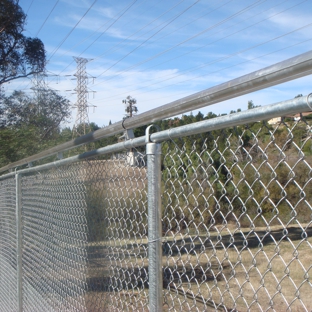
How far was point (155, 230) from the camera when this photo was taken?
6.46ft

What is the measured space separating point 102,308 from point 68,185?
3.12ft

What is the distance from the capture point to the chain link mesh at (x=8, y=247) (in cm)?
492

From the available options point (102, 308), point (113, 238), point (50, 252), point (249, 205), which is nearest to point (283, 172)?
point (249, 205)

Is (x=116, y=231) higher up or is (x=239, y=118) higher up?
(x=239, y=118)

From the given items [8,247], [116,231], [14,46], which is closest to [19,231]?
[8,247]

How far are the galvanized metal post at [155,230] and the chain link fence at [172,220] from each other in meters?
0.02

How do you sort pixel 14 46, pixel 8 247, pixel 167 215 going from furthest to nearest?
pixel 14 46 < pixel 8 247 < pixel 167 215

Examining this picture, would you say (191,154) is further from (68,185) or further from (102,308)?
(68,185)

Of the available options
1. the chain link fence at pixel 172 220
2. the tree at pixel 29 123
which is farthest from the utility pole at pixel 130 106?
the chain link fence at pixel 172 220

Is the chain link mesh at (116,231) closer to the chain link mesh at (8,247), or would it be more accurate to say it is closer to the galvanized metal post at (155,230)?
the galvanized metal post at (155,230)

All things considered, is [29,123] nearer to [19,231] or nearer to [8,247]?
[8,247]

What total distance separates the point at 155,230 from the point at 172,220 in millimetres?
120

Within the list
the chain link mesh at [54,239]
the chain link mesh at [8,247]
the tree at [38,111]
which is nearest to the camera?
the chain link mesh at [54,239]

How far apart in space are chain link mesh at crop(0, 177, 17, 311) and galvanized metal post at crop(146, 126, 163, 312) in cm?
320
